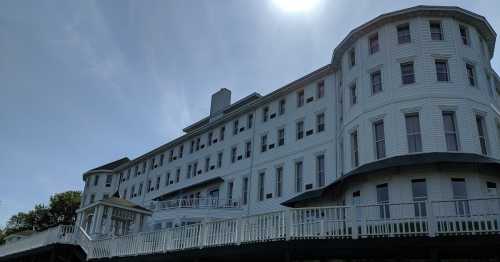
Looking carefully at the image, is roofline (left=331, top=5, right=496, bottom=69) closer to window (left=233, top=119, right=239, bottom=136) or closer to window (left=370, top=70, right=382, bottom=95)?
window (left=370, top=70, right=382, bottom=95)

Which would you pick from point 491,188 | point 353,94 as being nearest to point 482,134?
point 491,188

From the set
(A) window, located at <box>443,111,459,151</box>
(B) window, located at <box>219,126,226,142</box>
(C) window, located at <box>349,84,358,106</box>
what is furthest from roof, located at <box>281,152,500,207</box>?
(B) window, located at <box>219,126,226,142</box>

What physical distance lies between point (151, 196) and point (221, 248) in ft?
101

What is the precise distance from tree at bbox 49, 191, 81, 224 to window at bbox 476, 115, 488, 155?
56217 millimetres

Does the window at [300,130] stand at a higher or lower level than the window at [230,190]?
higher

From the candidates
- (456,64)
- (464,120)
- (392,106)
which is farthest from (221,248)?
(456,64)

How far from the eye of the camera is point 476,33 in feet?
78.2

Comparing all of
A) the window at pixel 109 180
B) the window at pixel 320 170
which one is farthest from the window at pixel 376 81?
the window at pixel 109 180

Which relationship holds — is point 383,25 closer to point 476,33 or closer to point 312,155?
point 476,33

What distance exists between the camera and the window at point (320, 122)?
28356 mm

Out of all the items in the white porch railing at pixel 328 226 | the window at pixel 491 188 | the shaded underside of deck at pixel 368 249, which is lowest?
the shaded underside of deck at pixel 368 249

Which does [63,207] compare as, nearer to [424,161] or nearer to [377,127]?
[377,127]

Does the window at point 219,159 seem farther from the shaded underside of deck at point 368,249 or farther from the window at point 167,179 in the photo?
the shaded underside of deck at point 368,249

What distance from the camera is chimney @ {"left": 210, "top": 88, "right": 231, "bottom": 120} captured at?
43.2 m
